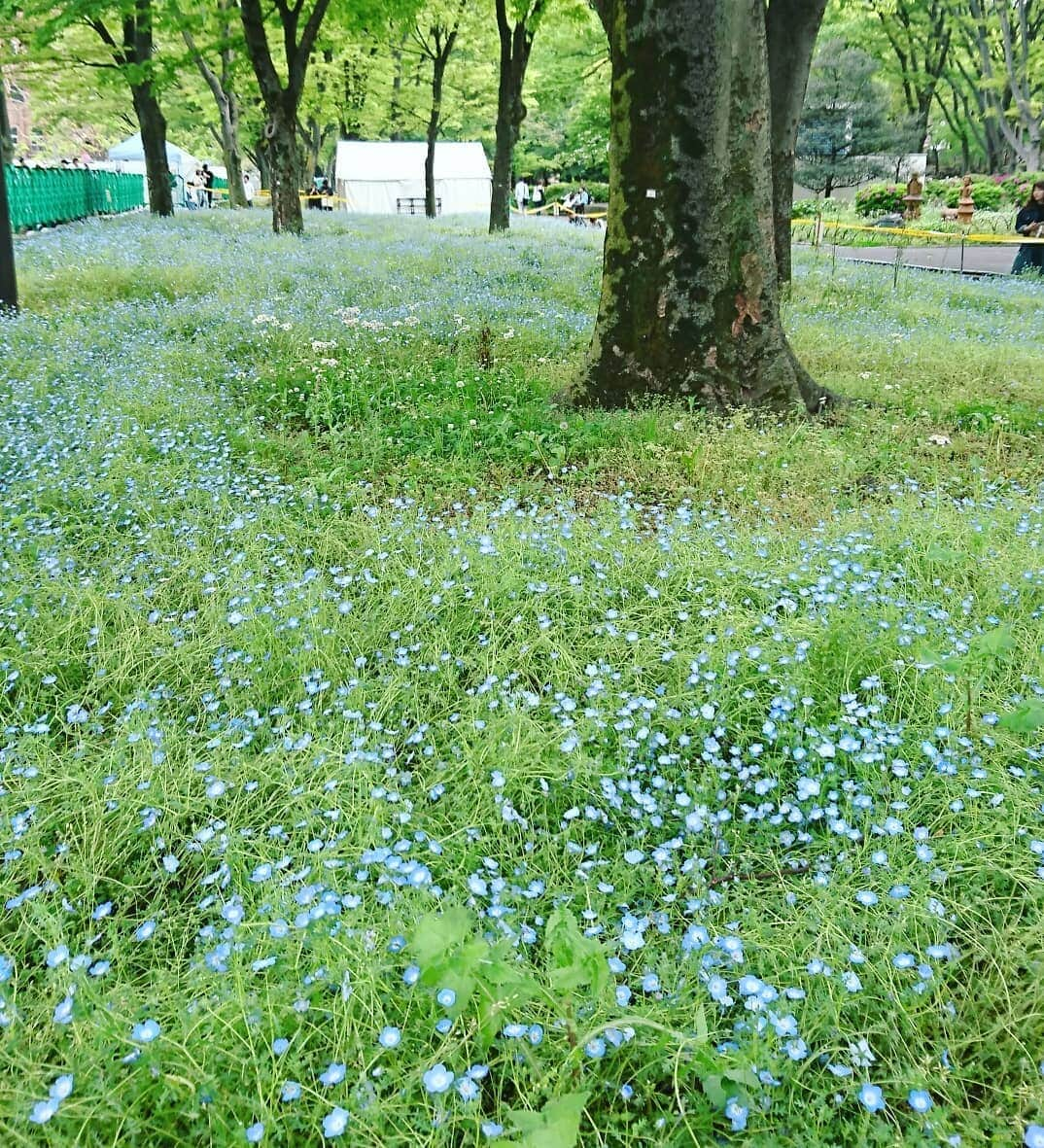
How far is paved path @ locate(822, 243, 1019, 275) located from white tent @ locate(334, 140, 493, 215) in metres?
21.3

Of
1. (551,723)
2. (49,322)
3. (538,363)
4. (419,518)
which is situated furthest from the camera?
(49,322)

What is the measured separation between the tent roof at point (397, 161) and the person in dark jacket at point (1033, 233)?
26867mm

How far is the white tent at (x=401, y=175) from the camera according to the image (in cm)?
3703

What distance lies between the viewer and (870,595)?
335cm

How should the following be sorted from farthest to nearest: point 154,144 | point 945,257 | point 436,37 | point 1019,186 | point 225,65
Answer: point 1019,186, point 436,37, point 225,65, point 154,144, point 945,257

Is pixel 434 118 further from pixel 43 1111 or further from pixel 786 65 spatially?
pixel 43 1111

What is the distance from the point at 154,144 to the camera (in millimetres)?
19797

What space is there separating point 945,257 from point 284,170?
1390cm

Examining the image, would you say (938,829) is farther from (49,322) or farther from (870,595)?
(49,322)

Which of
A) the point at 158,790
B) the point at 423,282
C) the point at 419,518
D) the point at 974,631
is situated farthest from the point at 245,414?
the point at 423,282

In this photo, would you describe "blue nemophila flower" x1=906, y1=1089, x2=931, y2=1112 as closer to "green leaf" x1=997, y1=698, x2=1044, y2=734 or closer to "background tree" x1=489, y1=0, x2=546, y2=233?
"green leaf" x1=997, y1=698, x2=1044, y2=734

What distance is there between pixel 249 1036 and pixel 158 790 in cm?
102

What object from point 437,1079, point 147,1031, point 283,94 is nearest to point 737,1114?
point 437,1079

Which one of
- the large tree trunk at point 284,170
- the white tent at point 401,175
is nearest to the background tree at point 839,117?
the white tent at point 401,175
